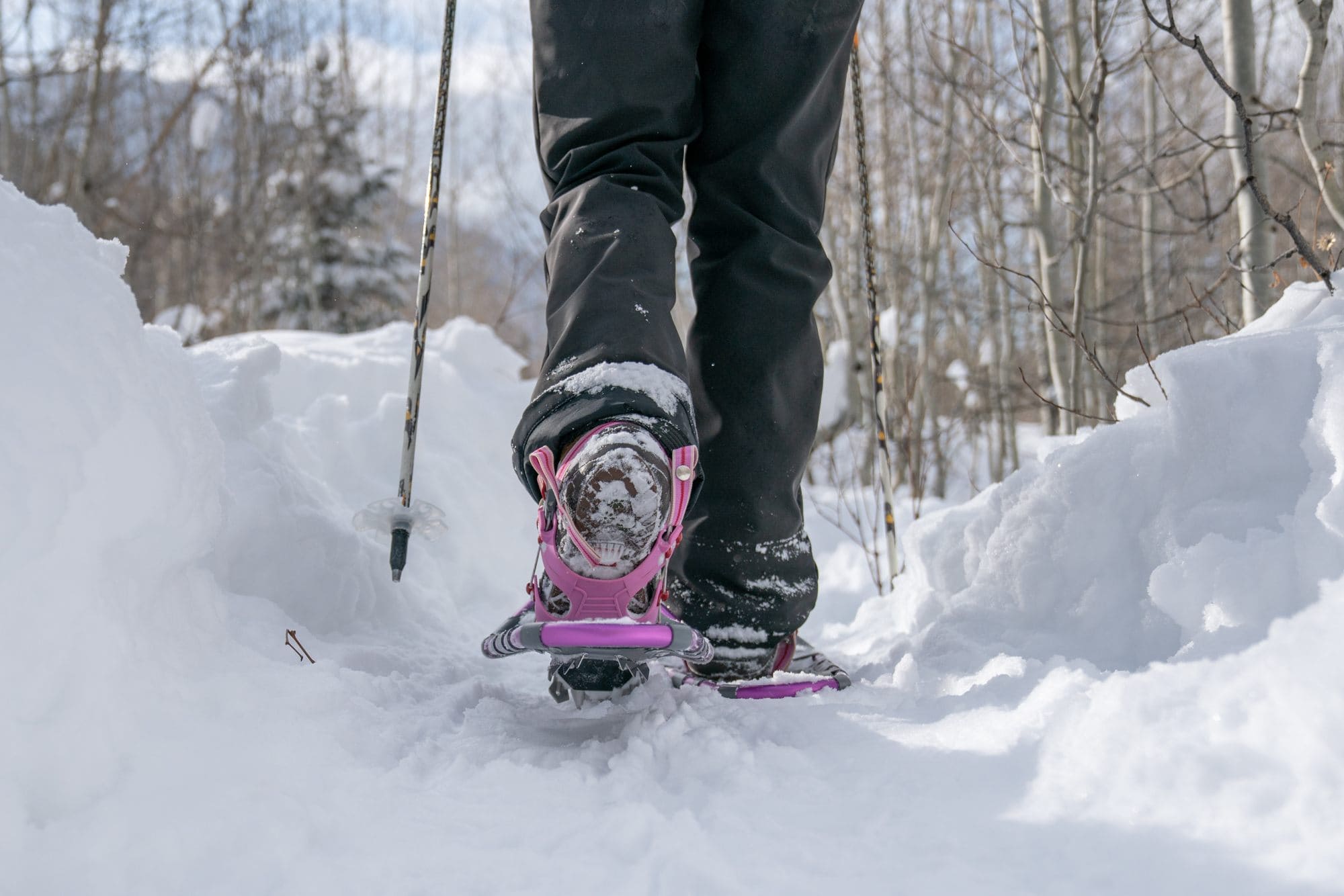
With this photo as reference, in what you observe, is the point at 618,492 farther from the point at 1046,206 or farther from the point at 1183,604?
the point at 1046,206

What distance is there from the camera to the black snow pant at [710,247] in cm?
109

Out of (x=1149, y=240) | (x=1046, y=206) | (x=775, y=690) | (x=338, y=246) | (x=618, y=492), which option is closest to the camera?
(x=618, y=492)

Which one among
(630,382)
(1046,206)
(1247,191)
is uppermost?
(1046,206)

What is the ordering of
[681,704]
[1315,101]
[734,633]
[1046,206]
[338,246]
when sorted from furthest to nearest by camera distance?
[338,246] → [1046,206] → [1315,101] → [734,633] → [681,704]

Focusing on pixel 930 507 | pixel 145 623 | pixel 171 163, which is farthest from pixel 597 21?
pixel 171 163

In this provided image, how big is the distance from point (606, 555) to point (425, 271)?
2.82ft

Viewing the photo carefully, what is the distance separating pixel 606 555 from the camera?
→ 38.5 inches

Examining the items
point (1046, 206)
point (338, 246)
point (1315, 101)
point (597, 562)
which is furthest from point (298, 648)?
point (338, 246)

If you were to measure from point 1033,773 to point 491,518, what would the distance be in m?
1.99

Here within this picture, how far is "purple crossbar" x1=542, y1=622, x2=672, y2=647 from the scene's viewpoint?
945mm

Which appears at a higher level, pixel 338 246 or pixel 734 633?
pixel 338 246

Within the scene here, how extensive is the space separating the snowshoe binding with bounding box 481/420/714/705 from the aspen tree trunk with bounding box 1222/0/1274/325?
1.64 meters

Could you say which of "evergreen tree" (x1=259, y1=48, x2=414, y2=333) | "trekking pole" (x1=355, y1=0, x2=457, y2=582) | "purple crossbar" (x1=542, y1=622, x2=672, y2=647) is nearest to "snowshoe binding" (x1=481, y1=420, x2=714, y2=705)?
"purple crossbar" (x1=542, y1=622, x2=672, y2=647)

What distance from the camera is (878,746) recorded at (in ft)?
3.07
